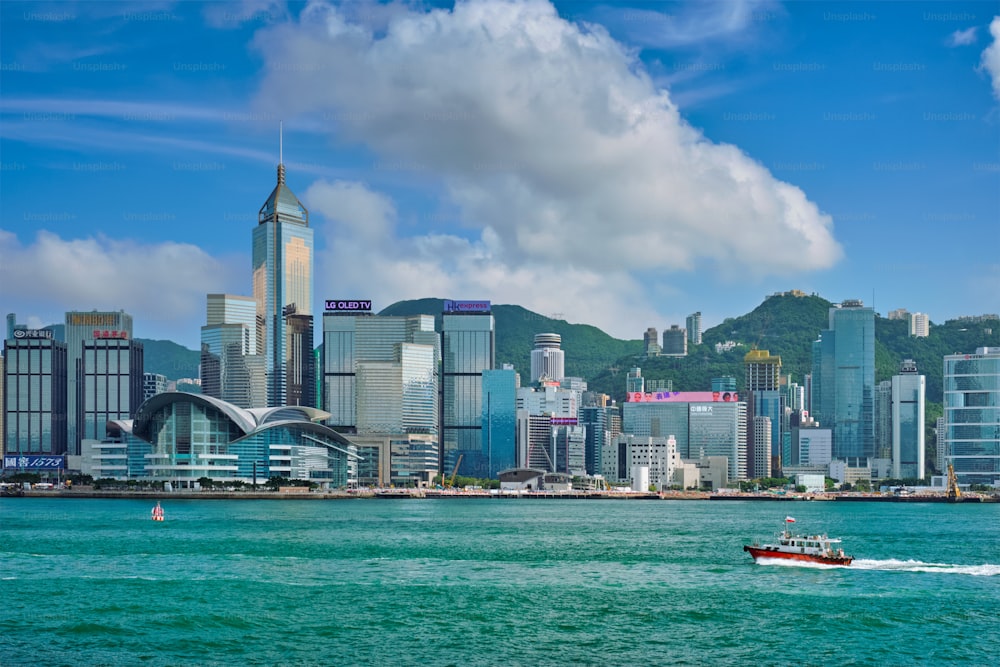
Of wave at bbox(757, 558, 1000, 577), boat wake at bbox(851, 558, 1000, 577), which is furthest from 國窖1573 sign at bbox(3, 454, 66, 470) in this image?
boat wake at bbox(851, 558, 1000, 577)

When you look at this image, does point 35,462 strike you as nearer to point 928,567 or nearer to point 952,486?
point 952,486

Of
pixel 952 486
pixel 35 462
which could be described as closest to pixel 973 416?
pixel 952 486

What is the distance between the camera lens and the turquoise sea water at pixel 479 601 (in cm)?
3228

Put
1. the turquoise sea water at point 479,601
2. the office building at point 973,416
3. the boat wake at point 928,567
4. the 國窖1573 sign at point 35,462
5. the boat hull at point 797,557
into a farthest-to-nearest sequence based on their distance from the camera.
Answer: the 國窖1573 sign at point 35,462
the office building at point 973,416
the boat hull at point 797,557
the boat wake at point 928,567
the turquoise sea water at point 479,601

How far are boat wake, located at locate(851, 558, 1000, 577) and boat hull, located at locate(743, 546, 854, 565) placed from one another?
2.14 feet

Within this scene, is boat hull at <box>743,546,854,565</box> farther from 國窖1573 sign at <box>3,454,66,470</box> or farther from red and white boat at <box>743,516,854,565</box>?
國窖1573 sign at <box>3,454,66,470</box>

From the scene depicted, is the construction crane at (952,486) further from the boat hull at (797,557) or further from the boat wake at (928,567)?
the boat hull at (797,557)

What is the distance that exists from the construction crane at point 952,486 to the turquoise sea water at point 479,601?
317 ft

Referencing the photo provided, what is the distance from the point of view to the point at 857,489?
19925cm

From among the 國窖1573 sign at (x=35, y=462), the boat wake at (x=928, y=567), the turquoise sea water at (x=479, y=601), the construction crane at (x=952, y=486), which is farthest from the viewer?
the 國窖1573 sign at (x=35, y=462)

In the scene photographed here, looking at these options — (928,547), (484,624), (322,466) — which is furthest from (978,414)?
(484,624)

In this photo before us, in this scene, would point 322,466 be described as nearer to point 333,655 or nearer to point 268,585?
point 268,585

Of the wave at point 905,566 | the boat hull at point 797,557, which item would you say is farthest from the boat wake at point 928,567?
the boat hull at point 797,557

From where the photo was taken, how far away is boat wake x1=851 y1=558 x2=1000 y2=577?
1948 inches
